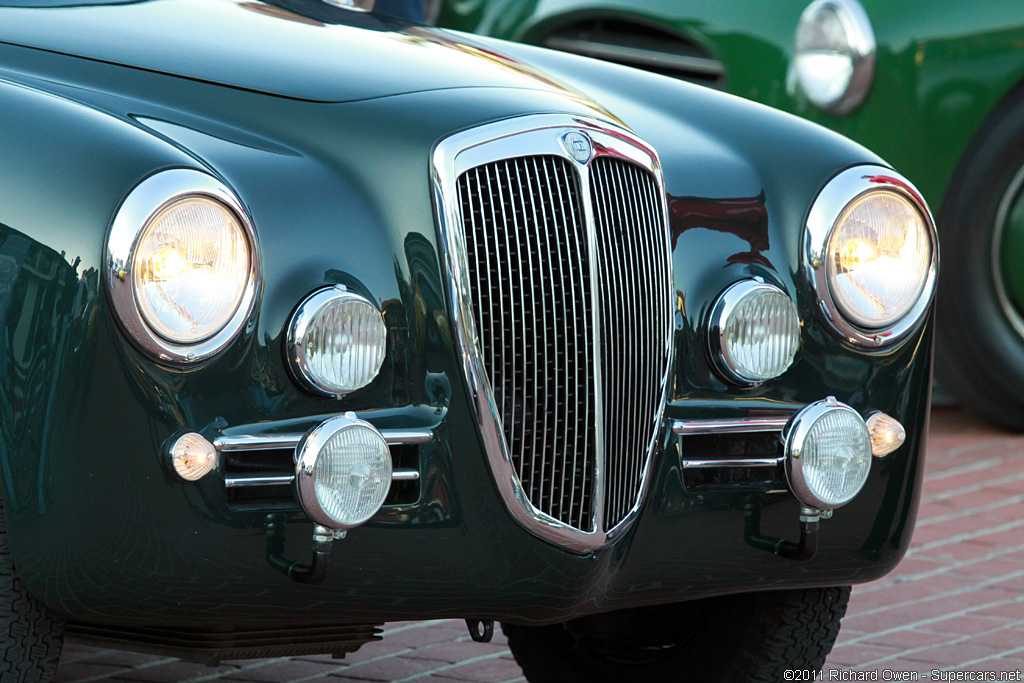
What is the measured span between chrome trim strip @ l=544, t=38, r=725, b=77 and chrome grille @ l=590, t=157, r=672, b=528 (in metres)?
3.35

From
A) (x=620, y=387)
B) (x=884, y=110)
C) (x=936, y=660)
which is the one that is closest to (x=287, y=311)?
(x=620, y=387)

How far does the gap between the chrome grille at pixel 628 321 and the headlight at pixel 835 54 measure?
3.10 metres

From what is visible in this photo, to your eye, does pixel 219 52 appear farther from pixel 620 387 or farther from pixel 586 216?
pixel 620 387

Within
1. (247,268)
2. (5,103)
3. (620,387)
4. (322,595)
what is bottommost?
(322,595)

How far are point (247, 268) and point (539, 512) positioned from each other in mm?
567

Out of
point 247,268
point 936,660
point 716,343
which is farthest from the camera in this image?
point 936,660

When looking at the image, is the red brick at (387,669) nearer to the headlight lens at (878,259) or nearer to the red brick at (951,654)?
the red brick at (951,654)

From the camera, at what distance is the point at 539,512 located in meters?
2.23

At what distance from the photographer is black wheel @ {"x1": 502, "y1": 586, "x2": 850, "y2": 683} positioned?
8.96 ft

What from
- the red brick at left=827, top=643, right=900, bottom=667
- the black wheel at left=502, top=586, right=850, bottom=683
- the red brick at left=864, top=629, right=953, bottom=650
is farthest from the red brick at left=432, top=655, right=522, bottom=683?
the red brick at left=864, top=629, right=953, bottom=650

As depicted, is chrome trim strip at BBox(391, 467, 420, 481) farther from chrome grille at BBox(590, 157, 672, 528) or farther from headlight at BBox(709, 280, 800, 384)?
headlight at BBox(709, 280, 800, 384)

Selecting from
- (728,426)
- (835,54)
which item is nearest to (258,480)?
(728,426)

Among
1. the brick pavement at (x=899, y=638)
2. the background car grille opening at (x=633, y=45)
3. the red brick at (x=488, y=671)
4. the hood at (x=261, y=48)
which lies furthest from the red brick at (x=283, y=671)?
the background car grille opening at (x=633, y=45)

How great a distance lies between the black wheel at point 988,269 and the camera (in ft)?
18.1
